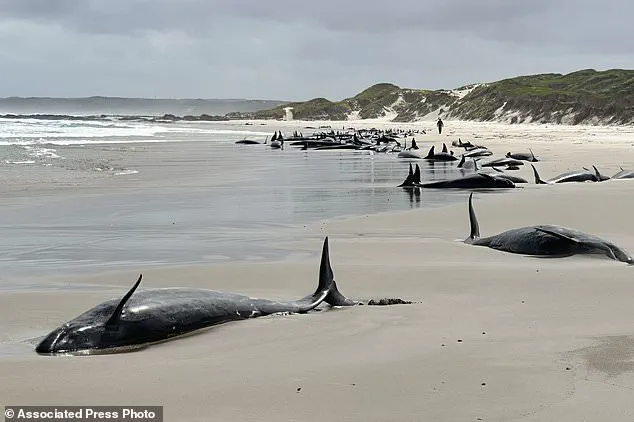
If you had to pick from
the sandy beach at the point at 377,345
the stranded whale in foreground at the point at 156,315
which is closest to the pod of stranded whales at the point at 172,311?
the stranded whale in foreground at the point at 156,315

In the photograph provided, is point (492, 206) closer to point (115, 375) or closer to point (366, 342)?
point (366, 342)

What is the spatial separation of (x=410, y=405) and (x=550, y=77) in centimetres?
11059

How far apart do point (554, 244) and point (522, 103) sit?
2290 inches

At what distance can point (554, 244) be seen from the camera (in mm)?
7168

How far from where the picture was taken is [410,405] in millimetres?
3305

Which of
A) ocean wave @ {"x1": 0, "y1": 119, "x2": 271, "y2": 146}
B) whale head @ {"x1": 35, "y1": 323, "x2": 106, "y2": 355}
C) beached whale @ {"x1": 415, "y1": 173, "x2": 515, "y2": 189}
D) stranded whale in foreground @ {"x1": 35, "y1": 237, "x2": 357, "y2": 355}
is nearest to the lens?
whale head @ {"x1": 35, "y1": 323, "x2": 106, "y2": 355}

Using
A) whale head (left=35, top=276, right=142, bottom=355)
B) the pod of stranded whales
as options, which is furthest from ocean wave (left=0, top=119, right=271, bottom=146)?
whale head (left=35, top=276, right=142, bottom=355)

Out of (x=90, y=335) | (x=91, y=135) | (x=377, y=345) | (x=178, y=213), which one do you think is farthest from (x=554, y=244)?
(x=91, y=135)

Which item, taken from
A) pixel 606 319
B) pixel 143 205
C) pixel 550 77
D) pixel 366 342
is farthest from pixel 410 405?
pixel 550 77

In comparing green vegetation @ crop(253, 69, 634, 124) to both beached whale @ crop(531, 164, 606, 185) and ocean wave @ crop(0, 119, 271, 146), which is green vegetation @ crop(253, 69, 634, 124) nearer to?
ocean wave @ crop(0, 119, 271, 146)

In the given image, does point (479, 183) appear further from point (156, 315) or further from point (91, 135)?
point (91, 135)

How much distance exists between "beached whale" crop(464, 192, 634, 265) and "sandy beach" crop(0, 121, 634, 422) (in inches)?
4.6

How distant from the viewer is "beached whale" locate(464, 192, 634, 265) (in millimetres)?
6961

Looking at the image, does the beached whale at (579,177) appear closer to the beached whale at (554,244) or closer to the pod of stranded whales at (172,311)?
the beached whale at (554,244)
